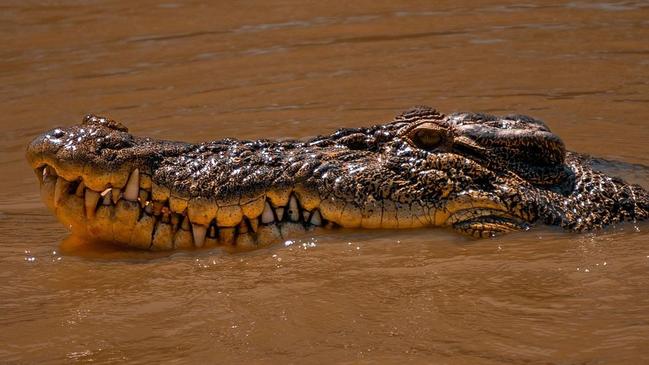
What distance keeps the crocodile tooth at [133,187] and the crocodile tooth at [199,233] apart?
30 centimetres

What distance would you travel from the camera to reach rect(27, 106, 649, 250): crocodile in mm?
4543

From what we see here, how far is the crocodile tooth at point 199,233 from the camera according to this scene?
461 cm

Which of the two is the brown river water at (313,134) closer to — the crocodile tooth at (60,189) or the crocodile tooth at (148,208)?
the crocodile tooth at (148,208)

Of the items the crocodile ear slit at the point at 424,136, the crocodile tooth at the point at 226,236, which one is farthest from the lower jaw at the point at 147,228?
the crocodile ear slit at the point at 424,136

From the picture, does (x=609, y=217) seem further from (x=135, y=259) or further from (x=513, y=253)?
(x=135, y=259)

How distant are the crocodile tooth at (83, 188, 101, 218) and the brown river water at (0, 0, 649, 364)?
28 cm

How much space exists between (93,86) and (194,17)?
2.76m

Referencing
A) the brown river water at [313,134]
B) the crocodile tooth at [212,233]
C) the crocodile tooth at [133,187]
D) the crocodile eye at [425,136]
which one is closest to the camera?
the brown river water at [313,134]

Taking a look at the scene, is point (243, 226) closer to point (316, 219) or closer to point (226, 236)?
point (226, 236)

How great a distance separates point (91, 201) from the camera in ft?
15.0

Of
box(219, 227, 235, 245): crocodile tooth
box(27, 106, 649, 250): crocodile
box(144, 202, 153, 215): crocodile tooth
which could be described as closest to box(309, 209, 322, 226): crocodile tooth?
box(27, 106, 649, 250): crocodile

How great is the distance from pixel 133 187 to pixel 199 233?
0.36 metres

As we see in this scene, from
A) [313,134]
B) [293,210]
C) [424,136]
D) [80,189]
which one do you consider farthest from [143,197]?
[313,134]

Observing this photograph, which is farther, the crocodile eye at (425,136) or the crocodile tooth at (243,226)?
the crocodile eye at (425,136)
